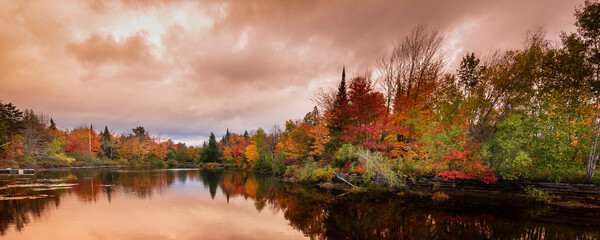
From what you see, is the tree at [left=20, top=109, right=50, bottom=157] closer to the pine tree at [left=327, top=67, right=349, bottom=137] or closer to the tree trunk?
the pine tree at [left=327, top=67, right=349, bottom=137]

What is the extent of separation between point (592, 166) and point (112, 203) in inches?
1287

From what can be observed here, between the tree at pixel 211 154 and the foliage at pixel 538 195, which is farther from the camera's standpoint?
the tree at pixel 211 154

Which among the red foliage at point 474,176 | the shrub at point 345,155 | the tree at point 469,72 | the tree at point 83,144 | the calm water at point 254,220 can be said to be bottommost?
the calm water at point 254,220

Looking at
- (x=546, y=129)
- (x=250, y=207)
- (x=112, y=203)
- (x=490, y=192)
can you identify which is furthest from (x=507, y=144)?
(x=112, y=203)

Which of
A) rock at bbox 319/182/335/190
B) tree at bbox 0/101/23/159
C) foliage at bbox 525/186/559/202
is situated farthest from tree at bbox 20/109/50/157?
foliage at bbox 525/186/559/202

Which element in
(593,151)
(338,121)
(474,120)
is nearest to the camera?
(593,151)

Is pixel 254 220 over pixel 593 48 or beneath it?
beneath

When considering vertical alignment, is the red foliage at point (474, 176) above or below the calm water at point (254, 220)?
above

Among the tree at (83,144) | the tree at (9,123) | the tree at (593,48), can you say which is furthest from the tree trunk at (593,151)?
the tree at (83,144)

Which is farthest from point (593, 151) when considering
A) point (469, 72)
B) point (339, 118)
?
point (339, 118)

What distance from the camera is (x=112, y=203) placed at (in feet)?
55.8

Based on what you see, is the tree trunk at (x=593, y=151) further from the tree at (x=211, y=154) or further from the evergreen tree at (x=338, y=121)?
the tree at (x=211, y=154)

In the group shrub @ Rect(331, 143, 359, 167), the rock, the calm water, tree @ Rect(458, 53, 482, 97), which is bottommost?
the rock

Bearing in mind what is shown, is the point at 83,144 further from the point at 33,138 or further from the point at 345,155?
the point at 345,155
